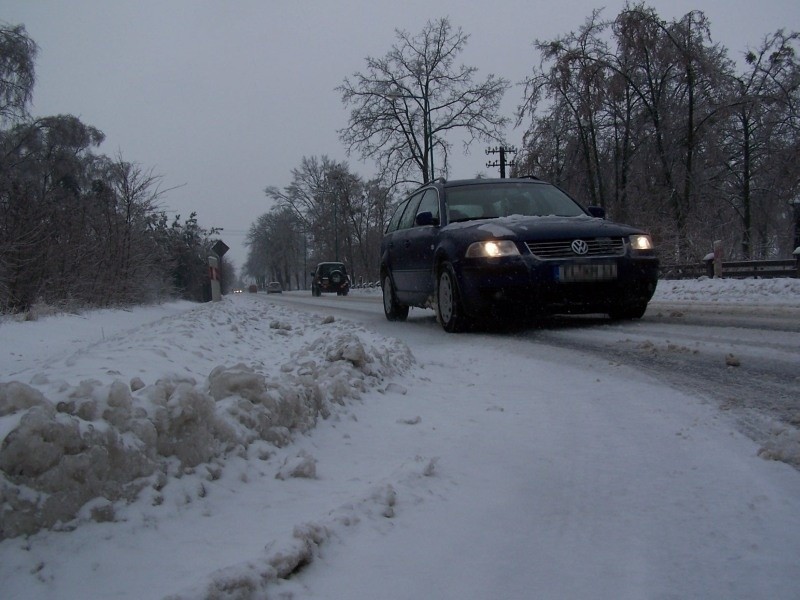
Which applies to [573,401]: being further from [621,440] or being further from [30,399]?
[30,399]

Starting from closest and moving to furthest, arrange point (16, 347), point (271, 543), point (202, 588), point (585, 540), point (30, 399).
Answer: point (202, 588), point (271, 543), point (585, 540), point (30, 399), point (16, 347)

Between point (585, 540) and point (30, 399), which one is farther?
point (30, 399)

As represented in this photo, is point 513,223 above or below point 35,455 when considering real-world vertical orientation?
above

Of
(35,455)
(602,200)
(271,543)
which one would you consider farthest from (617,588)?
(602,200)

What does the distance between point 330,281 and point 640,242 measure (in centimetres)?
3194

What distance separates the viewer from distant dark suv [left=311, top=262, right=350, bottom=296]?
122 ft

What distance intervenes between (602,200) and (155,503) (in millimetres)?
25925

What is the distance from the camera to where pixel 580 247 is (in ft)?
19.3

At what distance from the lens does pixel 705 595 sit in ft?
4.85

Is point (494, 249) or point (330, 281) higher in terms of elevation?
point (494, 249)

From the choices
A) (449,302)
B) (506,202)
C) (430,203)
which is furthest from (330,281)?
(449,302)

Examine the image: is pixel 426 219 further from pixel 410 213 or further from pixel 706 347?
pixel 706 347

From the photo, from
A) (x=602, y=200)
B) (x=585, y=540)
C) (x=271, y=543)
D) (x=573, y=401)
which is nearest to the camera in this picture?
(x=271, y=543)

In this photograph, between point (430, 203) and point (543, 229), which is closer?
point (543, 229)
